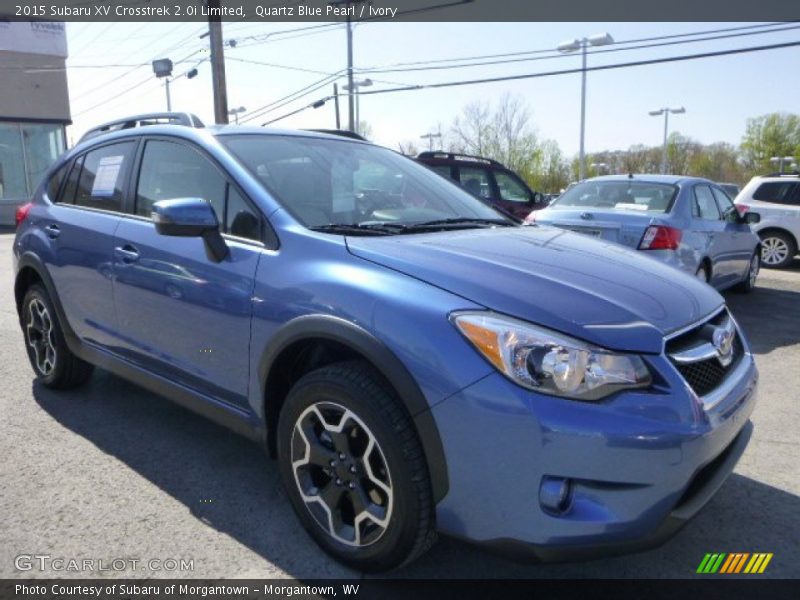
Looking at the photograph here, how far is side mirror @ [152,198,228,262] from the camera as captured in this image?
2.70 m

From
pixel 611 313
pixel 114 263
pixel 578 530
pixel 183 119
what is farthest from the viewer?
pixel 183 119

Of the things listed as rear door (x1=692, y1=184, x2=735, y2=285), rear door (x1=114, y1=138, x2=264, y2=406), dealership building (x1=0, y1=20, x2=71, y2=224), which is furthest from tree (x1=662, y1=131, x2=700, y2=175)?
rear door (x1=114, y1=138, x2=264, y2=406)

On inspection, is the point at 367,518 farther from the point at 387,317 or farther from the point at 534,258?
Answer: the point at 534,258

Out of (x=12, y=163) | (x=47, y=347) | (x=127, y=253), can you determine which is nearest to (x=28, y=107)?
(x=12, y=163)

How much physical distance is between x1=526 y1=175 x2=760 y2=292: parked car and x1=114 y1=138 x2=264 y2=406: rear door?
11.5 feet

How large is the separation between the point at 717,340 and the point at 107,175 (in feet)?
11.1

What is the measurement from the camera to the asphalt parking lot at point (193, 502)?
8.32 ft

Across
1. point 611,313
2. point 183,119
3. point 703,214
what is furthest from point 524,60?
point 611,313

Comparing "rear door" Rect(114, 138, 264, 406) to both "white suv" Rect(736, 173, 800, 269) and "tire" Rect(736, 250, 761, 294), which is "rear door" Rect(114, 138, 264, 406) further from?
"white suv" Rect(736, 173, 800, 269)

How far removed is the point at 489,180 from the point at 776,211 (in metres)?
5.35

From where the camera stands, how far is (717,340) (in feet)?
8.01

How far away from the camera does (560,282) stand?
2338 millimetres

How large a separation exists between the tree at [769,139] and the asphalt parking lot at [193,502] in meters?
60.9

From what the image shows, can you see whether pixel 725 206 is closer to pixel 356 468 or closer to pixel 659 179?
pixel 659 179
